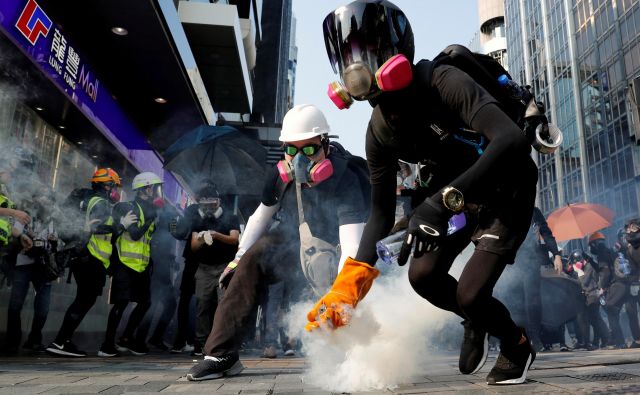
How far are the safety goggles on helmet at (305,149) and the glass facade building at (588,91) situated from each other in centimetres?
2047

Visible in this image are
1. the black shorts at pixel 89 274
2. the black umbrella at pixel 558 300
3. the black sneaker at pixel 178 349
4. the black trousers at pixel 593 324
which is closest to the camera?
the black shorts at pixel 89 274

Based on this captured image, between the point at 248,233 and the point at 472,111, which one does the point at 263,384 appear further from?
the point at 472,111

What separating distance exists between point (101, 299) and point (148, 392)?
7.27 m

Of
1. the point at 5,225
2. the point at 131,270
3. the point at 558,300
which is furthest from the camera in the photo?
the point at 558,300

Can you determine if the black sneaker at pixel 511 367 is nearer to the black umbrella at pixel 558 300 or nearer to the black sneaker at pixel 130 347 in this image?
the black sneaker at pixel 130 347

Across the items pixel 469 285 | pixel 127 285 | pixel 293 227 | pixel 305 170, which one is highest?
pixel 305 170

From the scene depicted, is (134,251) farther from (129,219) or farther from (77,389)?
(77,389)

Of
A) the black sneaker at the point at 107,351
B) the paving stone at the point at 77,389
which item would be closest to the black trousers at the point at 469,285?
the paving stone at the point at 77,389

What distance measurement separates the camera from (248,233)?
12.2ft

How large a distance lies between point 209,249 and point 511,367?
13.1ft

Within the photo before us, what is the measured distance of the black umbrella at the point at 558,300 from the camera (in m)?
6.90

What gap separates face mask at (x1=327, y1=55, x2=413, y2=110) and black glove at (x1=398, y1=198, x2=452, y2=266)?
22.0 inches

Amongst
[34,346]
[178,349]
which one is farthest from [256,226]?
[34,346]

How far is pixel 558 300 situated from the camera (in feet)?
22.8
